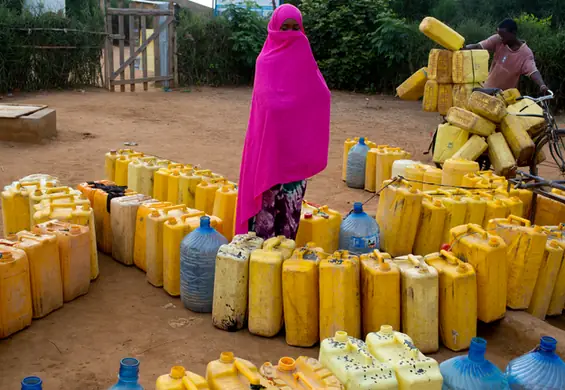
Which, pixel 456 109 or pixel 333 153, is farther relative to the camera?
pixel 333 153

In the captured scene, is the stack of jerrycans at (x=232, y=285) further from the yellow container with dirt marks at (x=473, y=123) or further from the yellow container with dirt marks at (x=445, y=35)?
the yellow container with dirt marks at (x=445, y=35)

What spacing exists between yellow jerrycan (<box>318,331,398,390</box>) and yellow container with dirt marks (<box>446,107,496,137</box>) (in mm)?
5717

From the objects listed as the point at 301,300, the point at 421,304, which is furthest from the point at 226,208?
the point at 421,304

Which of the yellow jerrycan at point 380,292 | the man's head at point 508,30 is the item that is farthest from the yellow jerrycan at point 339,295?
the man's head at point 508,30

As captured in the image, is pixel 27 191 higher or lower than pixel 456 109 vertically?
lower

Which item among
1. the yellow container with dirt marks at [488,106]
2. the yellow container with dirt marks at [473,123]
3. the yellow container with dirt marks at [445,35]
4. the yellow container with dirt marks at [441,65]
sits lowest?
the yellow container with dirt marks at [473,123]

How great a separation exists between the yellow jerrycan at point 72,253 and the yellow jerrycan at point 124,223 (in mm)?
571

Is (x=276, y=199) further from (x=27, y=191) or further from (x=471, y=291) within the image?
(x=27, y=191)

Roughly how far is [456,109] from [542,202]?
259 centimetres

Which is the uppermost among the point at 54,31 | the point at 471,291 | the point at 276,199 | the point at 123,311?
the point at 54,31

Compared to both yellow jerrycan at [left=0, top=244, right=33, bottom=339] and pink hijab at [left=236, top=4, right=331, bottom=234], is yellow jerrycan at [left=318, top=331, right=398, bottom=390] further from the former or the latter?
yellow jerrycan at [left=0, top=244, right=33, bottom=339]

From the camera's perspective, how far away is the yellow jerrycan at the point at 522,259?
434cm

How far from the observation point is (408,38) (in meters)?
17.2

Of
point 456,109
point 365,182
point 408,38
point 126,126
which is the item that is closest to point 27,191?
point 365,182
